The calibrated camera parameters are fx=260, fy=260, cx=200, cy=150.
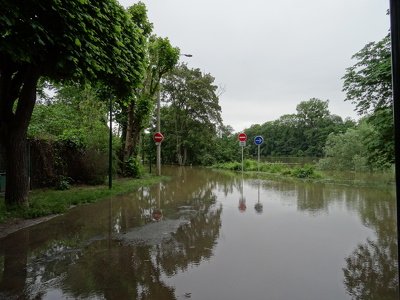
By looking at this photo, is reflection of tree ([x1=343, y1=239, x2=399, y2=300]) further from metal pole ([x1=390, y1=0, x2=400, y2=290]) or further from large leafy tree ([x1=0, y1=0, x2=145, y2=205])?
large leafy tree ([x1=0, y1=0, x2=145, y2=205])

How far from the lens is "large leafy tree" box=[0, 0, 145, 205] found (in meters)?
5.20

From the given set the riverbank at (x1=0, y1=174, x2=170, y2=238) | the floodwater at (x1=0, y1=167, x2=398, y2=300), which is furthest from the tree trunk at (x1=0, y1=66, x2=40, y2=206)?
the floodwater at (x1=0, y1=167, x2=398, y2=300)

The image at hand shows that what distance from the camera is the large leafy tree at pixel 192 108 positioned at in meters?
33.7

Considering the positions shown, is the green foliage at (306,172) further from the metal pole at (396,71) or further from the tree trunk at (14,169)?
the metal pole at (396,71)

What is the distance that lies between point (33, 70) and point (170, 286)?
6.91m

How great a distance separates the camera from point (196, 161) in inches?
1512

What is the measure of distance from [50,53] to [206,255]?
20.3 ft

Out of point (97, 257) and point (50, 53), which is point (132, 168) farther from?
point (97, 257)

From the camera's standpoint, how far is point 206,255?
449cm

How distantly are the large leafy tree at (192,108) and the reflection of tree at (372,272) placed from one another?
96.7 ft

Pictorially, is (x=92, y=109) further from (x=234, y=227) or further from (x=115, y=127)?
(x=234, y=227)

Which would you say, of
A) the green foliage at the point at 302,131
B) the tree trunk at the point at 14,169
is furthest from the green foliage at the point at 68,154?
the green foliage at the point at 302,131

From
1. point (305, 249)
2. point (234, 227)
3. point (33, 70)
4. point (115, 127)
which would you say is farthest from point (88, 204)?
point (115, 127)

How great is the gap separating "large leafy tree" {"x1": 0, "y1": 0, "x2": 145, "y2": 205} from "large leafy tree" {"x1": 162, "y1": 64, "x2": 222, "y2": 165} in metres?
24.8
